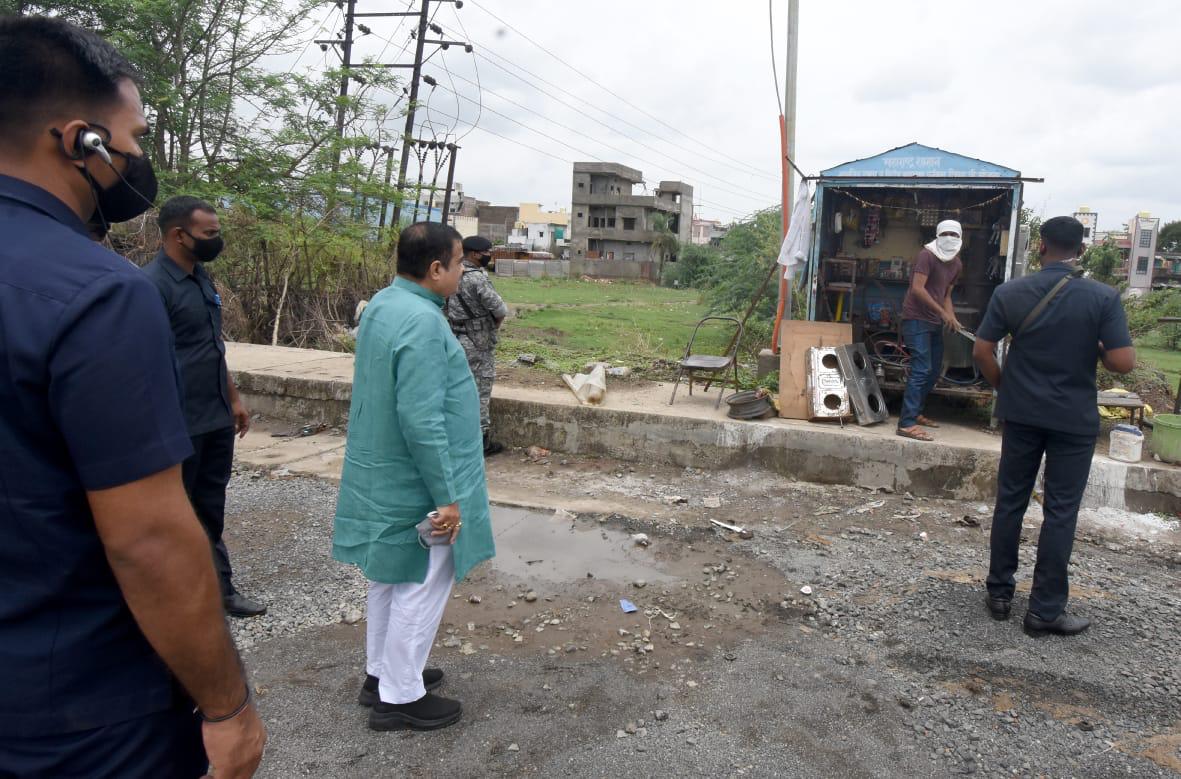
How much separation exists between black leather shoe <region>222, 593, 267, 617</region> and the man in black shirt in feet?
0.42

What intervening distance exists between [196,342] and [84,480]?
2699mm

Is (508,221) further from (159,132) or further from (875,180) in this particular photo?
(875,180)

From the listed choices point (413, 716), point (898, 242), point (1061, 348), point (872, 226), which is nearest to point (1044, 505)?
point (1061, 348)

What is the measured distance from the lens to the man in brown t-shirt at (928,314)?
6.49 meters

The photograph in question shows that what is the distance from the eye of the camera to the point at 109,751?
4.01ft

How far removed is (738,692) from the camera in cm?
319

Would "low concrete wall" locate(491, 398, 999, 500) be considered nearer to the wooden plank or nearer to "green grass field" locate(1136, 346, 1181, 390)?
the wooden plank

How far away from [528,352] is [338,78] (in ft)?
23.4

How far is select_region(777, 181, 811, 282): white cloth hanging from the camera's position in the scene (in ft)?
25.9

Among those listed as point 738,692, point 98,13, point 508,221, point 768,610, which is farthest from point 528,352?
point 508,221

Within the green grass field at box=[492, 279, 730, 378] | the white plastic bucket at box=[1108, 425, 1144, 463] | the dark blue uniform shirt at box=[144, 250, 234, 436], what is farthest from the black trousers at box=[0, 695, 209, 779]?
the green grass field at box=[492, 279, 730, 378]

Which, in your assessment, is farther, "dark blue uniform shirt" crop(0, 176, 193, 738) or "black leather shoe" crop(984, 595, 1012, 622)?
"black leather shoe" crop(984, 595, 1012, 622)

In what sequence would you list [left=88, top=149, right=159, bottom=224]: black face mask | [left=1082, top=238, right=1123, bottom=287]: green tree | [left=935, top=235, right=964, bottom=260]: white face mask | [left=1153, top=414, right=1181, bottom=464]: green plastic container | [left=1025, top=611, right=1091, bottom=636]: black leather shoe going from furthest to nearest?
[left=1082, top=238, right=1123, bottom=287]: green tree → [left=935, top=235, right=964, bottom=260]: white face mask → [left=1153, top=414, right=1181, bottom=464]: green plastic container → [left=1025, top=611, right=1091, bottom=636]: black leather shoe → [left=88, top=149, right=159, bottom=224]: black face mask

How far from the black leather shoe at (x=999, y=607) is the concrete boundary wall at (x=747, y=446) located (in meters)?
2.16
